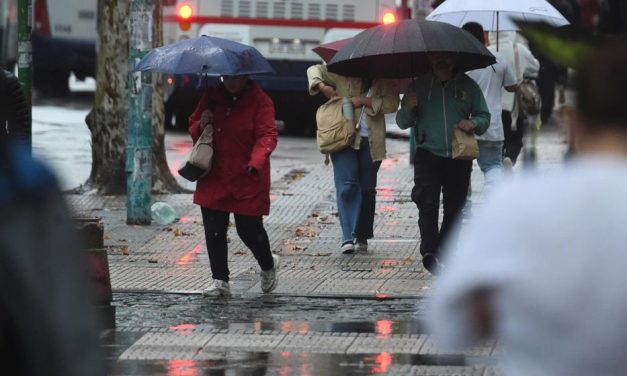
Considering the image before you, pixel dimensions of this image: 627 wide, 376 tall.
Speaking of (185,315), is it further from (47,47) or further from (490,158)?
(47,47)

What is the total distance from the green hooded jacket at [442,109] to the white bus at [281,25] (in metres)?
11.2

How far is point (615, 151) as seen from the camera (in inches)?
118

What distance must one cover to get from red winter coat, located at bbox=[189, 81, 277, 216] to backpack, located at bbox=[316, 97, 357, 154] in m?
1.67

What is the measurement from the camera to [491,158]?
1234 centimetres

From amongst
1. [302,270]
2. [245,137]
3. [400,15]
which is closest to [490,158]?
[302,270]

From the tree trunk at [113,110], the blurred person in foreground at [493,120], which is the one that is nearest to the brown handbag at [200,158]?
the blurred person in foreground at [493,120]

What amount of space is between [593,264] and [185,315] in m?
6.45

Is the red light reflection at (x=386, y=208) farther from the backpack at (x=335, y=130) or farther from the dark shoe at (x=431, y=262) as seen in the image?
the dark shoe at (x=431, y=262)

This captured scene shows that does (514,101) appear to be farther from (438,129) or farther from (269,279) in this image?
(269,279)

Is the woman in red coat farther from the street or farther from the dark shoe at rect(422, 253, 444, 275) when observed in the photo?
the dark shoe at rect(422, 253, 444, 275)

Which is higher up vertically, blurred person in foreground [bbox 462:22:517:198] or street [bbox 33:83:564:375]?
blurred person in foreground [bbox 462:22:517:198]

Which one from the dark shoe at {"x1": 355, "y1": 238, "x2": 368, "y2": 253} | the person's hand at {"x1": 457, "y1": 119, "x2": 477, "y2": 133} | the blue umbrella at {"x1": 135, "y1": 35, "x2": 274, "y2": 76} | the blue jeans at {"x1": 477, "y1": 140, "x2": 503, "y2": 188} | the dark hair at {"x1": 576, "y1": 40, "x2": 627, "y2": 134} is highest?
the dark hair at {"x1": 576, "y1": 40, "x2": 627, "y2": 134}

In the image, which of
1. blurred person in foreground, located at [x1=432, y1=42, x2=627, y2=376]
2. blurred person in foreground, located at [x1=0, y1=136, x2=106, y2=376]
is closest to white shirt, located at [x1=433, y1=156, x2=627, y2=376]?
blurred person in foreground, located at [x1=432, y1=42, x2=627, y2=376]

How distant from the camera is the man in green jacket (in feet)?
33.6
